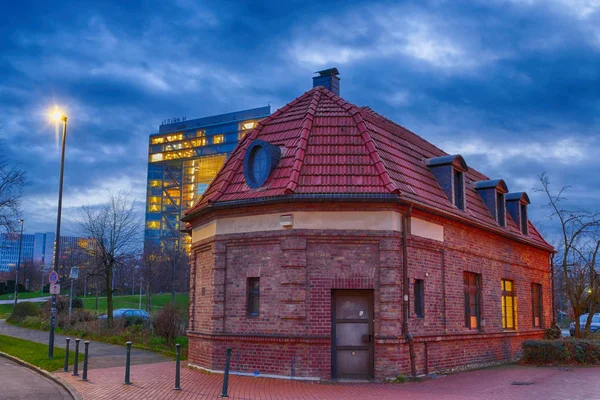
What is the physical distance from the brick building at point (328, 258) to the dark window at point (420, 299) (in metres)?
0.04

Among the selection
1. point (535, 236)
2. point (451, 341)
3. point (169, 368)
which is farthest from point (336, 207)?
point (535, 236)

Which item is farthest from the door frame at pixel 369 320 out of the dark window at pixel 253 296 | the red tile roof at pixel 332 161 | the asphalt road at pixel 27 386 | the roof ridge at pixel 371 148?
the asphalt road at pixel 27 386

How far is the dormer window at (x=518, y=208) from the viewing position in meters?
25.3

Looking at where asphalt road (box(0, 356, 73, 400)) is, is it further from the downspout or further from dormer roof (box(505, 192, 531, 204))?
dormer roof (box(505, 192, 531, 204))

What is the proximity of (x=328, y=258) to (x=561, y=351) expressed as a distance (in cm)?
984

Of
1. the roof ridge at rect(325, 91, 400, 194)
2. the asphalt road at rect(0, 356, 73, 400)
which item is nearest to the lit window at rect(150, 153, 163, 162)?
the asphalt road at rect(0, 356, 73, 400)

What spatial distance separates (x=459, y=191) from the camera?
20094 millimetres

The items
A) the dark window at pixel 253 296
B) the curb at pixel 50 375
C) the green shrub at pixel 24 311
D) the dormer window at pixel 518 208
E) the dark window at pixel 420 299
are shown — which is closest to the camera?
the curb at pixel 50 375

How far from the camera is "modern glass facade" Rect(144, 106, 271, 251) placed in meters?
118

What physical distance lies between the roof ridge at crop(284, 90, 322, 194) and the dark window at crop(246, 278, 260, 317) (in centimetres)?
279

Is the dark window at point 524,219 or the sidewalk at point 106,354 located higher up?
the dark window at point 524,219

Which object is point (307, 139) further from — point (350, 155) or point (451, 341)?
point (451, 341)

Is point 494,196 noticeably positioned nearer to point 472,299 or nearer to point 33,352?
point 472,299

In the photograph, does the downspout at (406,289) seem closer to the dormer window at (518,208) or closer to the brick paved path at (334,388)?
the brick paved path at (334,388)
